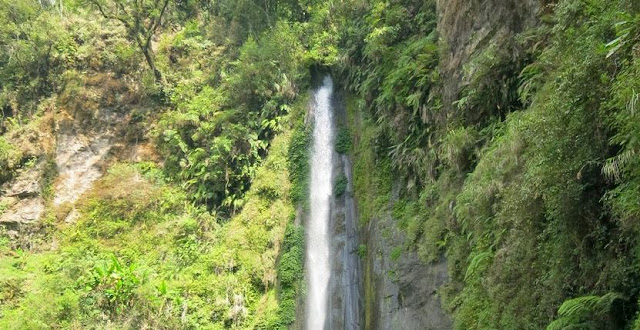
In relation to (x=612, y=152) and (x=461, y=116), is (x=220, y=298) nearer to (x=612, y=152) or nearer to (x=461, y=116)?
(x=461, y=116)

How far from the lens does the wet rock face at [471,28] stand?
1015 cm

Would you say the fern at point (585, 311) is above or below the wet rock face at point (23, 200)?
below

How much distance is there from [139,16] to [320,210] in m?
14.7

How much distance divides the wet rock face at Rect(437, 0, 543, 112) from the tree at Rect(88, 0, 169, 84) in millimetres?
16316

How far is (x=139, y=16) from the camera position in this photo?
2445cm

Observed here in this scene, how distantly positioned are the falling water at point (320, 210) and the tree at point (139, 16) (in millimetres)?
9206

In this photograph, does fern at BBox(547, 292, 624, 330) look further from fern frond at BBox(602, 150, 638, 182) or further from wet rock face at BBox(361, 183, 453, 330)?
wet rock face at BBox(361, 183, 453, 330)

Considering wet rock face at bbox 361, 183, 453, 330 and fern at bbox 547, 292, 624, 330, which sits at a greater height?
wet rock face at bbox 361, 183, 453, 330

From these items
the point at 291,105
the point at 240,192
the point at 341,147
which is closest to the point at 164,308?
the point at 240,192

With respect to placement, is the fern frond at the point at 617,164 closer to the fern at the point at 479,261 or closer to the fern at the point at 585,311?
the fern at the point at 585,311

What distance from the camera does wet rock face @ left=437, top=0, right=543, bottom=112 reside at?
10.1m

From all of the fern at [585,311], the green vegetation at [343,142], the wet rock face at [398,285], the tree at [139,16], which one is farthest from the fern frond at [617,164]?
the tree at [139,16]

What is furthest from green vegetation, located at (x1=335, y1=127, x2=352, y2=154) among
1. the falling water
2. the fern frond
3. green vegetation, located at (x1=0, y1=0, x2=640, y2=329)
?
the fern frond

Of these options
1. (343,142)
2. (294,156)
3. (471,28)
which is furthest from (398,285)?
(294,156)
